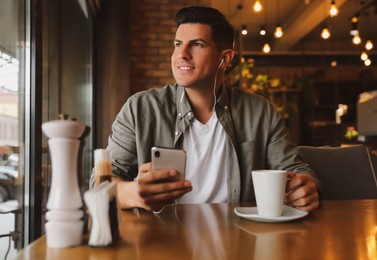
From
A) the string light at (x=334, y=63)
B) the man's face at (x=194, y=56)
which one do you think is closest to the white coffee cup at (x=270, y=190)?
the man's face at (x=194, y=56)

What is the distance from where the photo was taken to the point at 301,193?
47.8 inches

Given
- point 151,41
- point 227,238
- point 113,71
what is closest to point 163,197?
point 227,238

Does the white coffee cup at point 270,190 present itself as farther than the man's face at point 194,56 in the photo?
No

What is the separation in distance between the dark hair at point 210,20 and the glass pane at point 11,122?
67 cm

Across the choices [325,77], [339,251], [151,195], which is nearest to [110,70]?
[151,195]

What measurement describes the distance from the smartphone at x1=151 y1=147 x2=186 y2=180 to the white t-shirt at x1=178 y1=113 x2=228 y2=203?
55 centimetres

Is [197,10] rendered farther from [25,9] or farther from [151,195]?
[151,195]

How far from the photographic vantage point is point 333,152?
6.10ft

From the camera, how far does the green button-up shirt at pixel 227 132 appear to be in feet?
5.20

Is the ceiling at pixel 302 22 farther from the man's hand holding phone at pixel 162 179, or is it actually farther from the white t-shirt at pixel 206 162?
the man's hand holding phone at pixel 162 179

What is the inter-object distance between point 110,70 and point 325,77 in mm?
7196

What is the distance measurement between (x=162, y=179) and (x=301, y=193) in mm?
456

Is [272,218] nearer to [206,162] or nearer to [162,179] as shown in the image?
[162,179]

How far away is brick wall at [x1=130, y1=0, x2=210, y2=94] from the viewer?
4.55 metres
